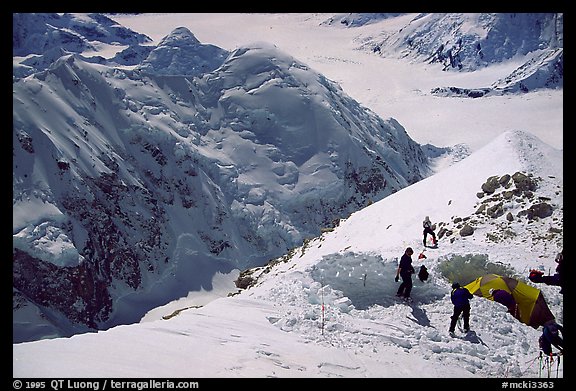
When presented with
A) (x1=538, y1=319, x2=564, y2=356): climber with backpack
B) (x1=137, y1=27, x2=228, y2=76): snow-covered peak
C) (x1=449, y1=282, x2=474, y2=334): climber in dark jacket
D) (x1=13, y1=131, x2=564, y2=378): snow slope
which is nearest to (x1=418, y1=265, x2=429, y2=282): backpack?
(x1=13, y1=131, x2=564, y2=378): snow slope

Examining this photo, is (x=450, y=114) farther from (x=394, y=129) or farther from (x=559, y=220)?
(x=559, y=220)

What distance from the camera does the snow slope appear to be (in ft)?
30.9

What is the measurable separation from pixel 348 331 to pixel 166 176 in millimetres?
49879

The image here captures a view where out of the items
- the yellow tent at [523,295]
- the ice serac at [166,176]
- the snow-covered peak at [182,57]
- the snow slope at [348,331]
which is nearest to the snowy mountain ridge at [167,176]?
the ice serac at [166,176]

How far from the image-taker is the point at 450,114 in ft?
567

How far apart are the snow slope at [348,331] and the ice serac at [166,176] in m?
22.6

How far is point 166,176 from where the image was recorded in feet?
195

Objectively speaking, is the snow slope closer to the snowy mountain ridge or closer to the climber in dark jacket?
the climber in dark jacket

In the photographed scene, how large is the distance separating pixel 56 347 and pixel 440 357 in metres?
8.36

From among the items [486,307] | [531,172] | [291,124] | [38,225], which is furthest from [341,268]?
[291,124]

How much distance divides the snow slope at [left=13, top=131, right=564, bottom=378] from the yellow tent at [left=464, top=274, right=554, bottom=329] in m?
0.70

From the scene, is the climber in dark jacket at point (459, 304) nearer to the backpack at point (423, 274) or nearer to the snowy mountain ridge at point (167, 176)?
the backpack at point (423, 274)

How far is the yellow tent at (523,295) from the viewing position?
14.8 metres

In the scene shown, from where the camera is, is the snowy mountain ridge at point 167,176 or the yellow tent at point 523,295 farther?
the snowy mountain ridge at point 167,176
